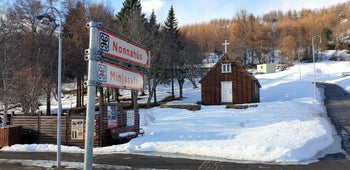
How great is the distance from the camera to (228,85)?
35.0 meters

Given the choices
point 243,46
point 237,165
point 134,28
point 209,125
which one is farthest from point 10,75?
point 243,46

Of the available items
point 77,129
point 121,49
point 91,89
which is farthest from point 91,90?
point 77,129

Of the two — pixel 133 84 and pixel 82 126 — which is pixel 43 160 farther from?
pixel 133 84

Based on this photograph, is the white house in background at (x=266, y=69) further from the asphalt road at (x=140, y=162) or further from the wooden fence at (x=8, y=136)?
the wooden fence at (x=8, y=136)

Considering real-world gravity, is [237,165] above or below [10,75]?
below

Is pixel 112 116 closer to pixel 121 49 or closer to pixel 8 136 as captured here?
pixel 8 136

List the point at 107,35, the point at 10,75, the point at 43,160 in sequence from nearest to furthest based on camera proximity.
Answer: the point at 107,35 < the point at 43,160 < the point at 10,75

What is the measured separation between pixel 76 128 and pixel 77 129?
0.07 metres

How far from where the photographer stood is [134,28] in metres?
35.2

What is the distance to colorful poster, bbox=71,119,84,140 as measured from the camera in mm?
16172

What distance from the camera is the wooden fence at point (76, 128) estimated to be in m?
15.8

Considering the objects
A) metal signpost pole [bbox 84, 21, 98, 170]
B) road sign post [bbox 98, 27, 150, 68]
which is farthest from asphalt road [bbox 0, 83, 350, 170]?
metal signpost pole [bbox 84, 21, 98, 170]

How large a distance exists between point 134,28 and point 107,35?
3060cm

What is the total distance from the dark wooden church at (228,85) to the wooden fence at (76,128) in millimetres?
18264
